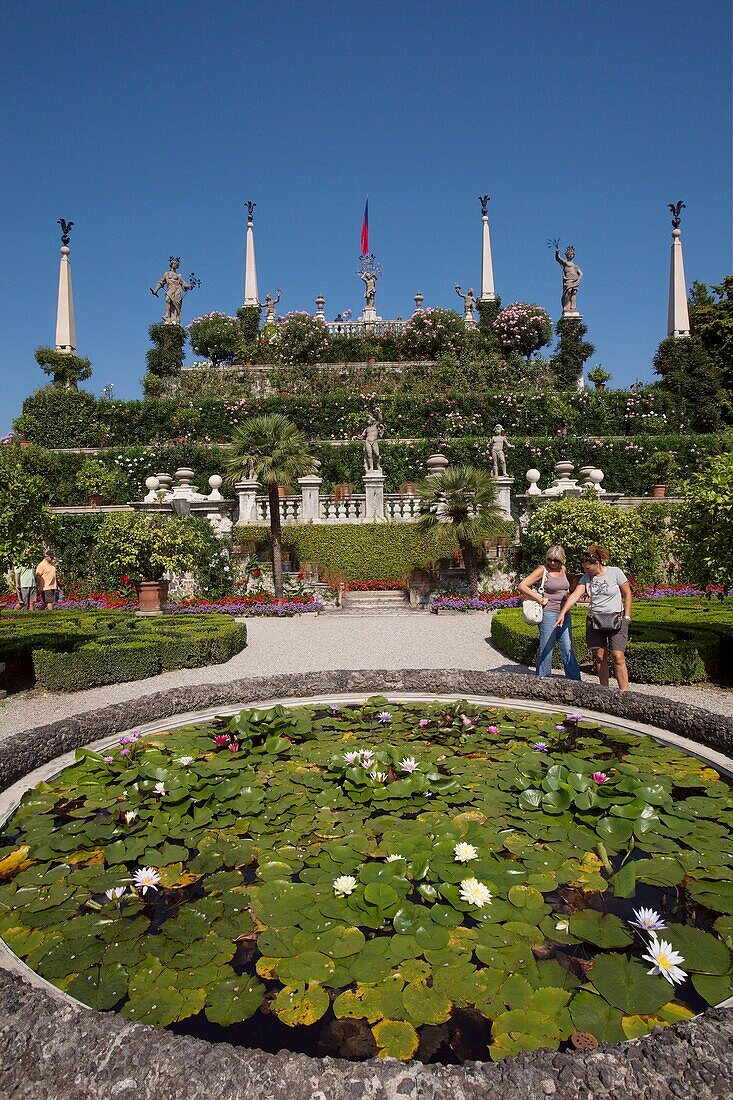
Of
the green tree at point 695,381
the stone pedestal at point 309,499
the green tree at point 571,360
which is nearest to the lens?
the stone pedestal at point 309,499

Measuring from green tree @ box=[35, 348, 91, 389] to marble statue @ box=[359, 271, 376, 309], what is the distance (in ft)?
51.1

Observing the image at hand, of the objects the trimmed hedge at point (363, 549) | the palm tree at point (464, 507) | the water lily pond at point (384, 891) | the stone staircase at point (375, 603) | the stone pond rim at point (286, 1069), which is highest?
the palm tree at point (464, 507)

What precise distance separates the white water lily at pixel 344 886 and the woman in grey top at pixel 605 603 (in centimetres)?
400

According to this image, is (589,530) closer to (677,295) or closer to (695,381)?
(695,381)

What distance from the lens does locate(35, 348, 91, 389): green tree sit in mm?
29297

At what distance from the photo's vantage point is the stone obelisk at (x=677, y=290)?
3297 cm

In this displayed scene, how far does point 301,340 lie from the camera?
102 ft

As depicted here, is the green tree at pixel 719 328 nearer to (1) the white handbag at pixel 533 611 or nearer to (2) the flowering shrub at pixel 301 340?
(2) the flowering shrub at pixel 301 340

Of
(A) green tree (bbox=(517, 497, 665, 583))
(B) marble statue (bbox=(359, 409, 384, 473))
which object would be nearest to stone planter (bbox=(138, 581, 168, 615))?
Answer: (B) marble statue (bbox=(359, 409, 384, 473))

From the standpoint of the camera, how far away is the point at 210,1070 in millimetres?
1906

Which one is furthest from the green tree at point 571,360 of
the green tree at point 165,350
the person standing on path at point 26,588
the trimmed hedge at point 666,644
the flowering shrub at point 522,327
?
the person standing on path at point 26,588

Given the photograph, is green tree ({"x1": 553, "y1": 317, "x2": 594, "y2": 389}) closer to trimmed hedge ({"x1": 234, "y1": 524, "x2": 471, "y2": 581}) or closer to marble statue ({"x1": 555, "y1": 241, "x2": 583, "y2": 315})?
marble statue ({"x1": 555, "y1": 241, "x2": 583, "y2": 315})

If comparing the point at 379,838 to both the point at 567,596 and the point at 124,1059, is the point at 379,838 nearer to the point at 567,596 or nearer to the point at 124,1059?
the point at 124,1059

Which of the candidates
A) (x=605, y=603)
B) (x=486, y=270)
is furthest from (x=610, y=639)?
(x=486, y=270)
